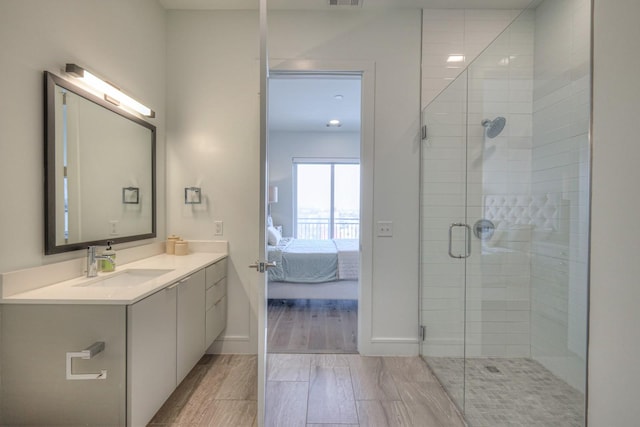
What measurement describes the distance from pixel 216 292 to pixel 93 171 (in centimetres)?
112

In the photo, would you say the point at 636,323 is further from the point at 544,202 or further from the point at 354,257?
the point at 354,257

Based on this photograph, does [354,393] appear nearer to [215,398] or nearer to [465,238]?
[215,398]

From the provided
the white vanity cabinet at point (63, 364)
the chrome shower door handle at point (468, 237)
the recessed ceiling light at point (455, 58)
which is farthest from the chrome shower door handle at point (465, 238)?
the white vanity cabinet at point (63, 364)

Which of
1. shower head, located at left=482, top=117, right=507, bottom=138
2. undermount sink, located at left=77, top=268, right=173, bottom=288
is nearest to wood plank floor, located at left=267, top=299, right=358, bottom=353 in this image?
undermount sink, located at left=77, top=268, right=173, bottom=288

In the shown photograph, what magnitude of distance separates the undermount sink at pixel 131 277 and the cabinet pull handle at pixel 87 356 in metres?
0.49

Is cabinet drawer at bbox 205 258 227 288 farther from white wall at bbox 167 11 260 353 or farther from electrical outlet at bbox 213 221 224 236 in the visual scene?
electrical outlet at bbox 213 221 224 236

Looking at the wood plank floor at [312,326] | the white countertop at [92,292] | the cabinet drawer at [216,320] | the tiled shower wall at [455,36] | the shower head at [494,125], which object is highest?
the tiled shower wall at [455,36]

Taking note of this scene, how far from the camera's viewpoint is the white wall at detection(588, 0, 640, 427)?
1024 mm

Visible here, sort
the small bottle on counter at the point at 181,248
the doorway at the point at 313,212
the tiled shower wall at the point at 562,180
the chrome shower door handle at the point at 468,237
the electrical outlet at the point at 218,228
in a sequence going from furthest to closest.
Answer: the doorway at the point at 313,212
the electrical outlet at the point at 218,228
the small bottle on counter at the point at 181,248
the chrome shower door handle at the point at 468,237
the tiled shower wall at the point at 562,180

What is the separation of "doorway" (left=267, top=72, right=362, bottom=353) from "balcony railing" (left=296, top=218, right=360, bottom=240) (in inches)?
0.9

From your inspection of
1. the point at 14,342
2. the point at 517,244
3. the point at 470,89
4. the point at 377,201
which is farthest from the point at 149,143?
the point at 517,244

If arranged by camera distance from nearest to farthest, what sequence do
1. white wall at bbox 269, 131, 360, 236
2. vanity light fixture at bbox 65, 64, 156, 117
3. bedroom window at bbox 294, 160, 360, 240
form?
vanity light fixture at bbox 65, 64, 156, 117
white wall at bbox 269, 131, 360, 236
bedroom window at bbox 294, 160, 360, 240

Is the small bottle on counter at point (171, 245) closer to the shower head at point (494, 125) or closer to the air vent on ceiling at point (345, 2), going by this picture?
the air vent on ceiling at point (345, 2)

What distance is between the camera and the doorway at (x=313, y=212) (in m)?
2.88
